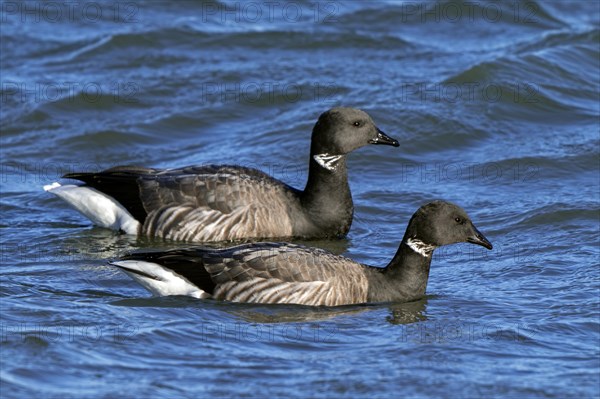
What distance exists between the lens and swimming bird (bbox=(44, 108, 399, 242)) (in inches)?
547

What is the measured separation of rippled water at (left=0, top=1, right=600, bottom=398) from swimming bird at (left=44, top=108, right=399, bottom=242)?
303 mm

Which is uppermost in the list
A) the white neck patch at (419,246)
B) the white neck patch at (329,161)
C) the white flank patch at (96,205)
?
the white neck patch at (329,161)

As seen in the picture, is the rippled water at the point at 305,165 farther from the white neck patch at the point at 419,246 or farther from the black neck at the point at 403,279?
the white neck patch at the point at 419,246

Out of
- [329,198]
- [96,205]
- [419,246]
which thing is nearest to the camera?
[419,246]

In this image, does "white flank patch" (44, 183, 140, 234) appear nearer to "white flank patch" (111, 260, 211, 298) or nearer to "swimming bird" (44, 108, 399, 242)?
"swimming bird" (44, 108, 399, 242)

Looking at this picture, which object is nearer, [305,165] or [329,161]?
[329,161]

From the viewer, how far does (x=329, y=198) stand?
14195 millimetres

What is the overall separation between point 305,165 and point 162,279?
6.35m

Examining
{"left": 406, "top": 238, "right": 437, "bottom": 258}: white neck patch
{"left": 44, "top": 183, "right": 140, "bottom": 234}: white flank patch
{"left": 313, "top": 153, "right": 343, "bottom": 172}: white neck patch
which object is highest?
{"left": 313, "top": 153, "right": 343, "bottom": 172}: white neck patch

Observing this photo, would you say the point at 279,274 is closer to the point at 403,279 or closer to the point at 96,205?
the point at 403,279

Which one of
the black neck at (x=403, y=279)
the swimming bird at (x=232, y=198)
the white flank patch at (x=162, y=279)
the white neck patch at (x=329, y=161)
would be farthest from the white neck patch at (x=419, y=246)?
the white neck patch at (x=329, y=161)

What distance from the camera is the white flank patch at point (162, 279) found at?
11086 millimetres

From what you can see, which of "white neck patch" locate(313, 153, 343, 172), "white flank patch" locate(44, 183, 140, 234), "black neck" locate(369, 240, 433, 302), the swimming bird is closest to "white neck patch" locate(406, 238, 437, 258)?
"black neck" locate(369, 240, 433, 302)

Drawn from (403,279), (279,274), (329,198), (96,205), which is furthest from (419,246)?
(96,205)
